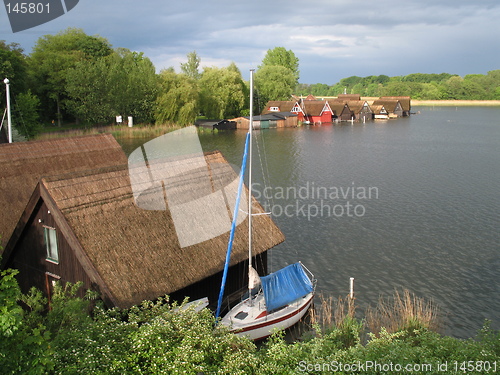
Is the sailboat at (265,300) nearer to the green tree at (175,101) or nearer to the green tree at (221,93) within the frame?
the green tree at (175,101)

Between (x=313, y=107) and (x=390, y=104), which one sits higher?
(x=390, y=104)

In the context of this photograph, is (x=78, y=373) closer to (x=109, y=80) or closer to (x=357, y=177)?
(x=357, y=177)

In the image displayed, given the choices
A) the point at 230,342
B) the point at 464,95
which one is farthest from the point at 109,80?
the point at 464,95

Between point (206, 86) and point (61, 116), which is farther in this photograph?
point (206, 86)

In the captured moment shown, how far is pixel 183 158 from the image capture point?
17.6m

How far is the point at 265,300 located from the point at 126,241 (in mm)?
4759

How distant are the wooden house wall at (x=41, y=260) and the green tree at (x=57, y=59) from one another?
52.2m

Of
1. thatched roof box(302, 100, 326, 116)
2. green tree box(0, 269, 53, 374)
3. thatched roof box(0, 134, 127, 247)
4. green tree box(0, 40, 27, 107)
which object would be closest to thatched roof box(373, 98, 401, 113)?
thatched roof box(302, 100, 326, 116)

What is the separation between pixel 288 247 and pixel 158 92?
50240mm

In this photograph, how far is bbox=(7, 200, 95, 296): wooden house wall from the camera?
44.5ft

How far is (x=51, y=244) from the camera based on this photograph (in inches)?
557

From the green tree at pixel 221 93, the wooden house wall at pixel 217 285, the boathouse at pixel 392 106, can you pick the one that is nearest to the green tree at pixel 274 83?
the green tree at pixel 221 93

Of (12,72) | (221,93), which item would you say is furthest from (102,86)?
Answer: (221,93)

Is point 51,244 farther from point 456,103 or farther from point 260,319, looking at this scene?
point 456,103
